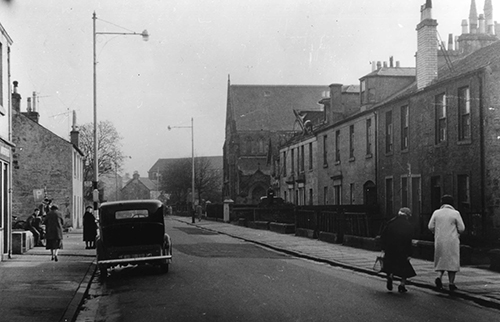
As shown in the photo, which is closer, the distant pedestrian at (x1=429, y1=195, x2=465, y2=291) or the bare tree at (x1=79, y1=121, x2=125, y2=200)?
the distant pedestrian at (x1=429, y1=195, x2=465, y2=291)

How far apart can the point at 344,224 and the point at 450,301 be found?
14.4 m

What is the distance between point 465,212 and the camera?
21547mm

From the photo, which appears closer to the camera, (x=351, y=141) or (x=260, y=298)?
(x=260, y=298)

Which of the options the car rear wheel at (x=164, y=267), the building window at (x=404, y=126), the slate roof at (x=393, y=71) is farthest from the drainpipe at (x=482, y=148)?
the slate roof at (x=393, y=71)

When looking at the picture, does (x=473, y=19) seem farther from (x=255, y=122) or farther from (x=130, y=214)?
(x=255, y=122)

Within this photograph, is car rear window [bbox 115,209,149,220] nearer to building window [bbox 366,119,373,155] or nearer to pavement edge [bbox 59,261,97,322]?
pavement edge [bbox 59,261,97,322]

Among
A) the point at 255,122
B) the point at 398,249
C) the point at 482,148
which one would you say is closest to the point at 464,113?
the point at 482,148

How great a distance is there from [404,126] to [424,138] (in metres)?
2.27

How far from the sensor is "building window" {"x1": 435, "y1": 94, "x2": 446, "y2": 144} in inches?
948

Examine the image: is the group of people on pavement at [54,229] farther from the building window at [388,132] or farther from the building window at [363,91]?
the building window at [363,91]

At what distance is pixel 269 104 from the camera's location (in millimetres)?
91938

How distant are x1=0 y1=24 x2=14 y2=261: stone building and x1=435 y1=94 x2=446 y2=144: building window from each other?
49.8 feet

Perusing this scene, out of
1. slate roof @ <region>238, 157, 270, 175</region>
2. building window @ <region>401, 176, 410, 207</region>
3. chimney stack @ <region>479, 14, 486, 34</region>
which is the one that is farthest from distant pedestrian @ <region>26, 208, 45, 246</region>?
slate roof @ <region>238, 157, 270, 175</region>

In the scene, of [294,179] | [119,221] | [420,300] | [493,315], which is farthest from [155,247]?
[294,179]
